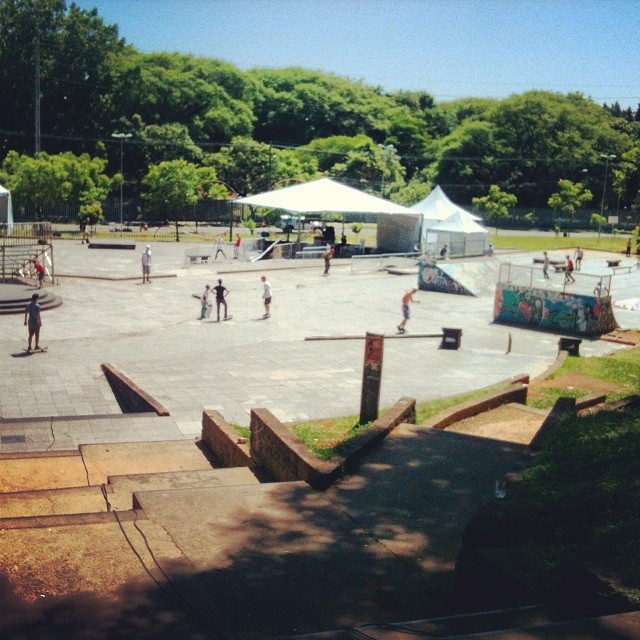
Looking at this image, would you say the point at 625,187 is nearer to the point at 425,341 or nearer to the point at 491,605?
the point at 425,341

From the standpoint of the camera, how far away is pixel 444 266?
31203mm

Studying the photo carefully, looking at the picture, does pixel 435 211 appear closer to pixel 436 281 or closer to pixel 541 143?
pixel 436 281

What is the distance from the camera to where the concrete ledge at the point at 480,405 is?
11.7 metres

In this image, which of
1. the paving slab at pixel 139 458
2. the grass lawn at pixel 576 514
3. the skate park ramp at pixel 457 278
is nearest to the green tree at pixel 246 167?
the skate park ramp at pixel 457 278

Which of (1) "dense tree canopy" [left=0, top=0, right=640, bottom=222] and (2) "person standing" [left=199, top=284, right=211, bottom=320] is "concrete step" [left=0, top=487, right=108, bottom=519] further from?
(1) "dense tree canopy" [left=0, top=0, right=640, bottom=222]

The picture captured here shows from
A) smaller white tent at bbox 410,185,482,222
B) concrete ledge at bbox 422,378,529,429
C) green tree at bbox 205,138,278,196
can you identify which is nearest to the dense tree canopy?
green tree at bbox 205,138,278,196

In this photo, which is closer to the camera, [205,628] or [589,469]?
[205,628]

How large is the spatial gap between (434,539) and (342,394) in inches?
357

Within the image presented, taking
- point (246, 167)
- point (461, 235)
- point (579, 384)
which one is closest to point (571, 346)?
point (579, 384)

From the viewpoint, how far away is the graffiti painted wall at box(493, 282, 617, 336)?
2459 centimetres

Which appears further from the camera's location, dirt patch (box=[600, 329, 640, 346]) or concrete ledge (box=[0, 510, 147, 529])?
dirt patch (box=[600, 329, 640, 346])

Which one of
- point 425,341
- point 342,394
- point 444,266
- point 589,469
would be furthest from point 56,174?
point 589,469

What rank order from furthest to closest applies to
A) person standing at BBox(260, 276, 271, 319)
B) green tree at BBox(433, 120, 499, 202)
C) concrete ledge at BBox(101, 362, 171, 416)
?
green tree at BBox(433, 120, 499, 202) → person standing at BBox(260, 276, 271, 319) → concrete ledge at BBox(101, 362, 171, 416)

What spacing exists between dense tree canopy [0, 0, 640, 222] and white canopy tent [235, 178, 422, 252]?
2191cm
